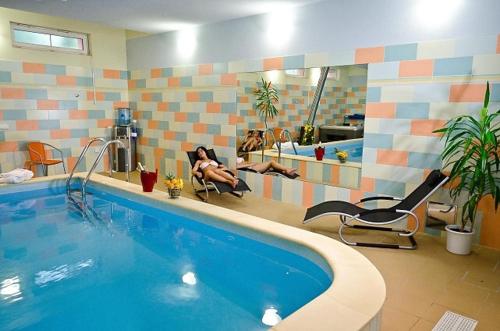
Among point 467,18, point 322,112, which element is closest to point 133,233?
point 322,112

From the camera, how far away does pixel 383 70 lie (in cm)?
411

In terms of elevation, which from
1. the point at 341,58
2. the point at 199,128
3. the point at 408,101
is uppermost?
the point at 341,58

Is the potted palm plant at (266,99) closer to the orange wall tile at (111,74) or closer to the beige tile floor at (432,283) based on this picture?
the beige tile floor at (432,283)

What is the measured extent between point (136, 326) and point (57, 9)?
4.56 m

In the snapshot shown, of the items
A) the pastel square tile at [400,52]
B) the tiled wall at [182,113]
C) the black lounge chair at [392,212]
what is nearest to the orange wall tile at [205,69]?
the tiled wall at [182,113]

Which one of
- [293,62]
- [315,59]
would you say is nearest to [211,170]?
[293,62]

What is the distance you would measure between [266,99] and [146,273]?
3224 millimetres

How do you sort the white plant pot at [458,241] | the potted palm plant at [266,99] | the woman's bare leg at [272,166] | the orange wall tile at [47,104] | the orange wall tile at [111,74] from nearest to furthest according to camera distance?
the white plant pot at [458,241] < the woman's bare leg at [272,166] < the potted palm plant at [266,99] < the orange wall tile at [47,104] < the orange wall tile at [111,74]

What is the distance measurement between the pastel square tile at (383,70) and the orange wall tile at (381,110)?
0.29 metres

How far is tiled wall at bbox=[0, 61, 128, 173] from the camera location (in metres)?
6.06

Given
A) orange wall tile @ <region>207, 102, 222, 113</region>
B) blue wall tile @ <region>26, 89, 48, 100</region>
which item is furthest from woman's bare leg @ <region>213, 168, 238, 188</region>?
blue wall tile @ <region>26, 89, 48, 100</region>

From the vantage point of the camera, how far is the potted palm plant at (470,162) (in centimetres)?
322

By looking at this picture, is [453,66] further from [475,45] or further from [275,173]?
[275,173]

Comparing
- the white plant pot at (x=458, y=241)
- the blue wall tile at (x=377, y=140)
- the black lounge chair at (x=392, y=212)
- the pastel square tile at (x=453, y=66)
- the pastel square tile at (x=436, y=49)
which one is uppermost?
the pastel square tile at (x=436, y=49)
